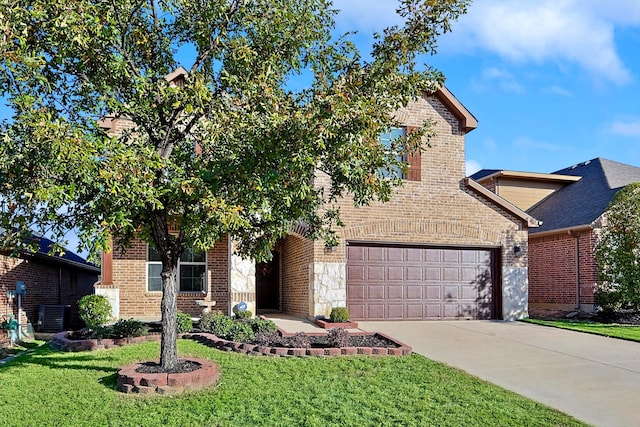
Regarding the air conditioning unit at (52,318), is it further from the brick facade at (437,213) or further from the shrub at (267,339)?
the shrub at (267,339)

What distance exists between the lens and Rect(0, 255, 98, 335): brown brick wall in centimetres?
1330

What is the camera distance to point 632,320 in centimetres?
1511

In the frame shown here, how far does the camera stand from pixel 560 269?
1831 cm

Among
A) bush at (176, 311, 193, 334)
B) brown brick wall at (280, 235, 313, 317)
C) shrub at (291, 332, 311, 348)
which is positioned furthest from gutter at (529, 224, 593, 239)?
bush at (176, 311, 193, 334)

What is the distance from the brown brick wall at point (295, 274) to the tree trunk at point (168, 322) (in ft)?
22.6

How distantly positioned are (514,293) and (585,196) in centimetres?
628

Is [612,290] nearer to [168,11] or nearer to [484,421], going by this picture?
[484,421]

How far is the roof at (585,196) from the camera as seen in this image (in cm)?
1786

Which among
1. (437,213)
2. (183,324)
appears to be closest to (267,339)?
(183,324)

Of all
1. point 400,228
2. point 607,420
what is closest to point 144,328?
point 400,228

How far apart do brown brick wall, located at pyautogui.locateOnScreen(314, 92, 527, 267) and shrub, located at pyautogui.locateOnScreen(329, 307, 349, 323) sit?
2.03 metres

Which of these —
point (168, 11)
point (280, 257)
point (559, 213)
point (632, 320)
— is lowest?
point (632, 320)

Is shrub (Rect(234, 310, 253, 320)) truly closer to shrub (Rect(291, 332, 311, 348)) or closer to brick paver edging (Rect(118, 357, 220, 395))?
shrub (Rect(291, 332, 311, 348))

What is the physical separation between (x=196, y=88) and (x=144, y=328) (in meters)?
6.45
